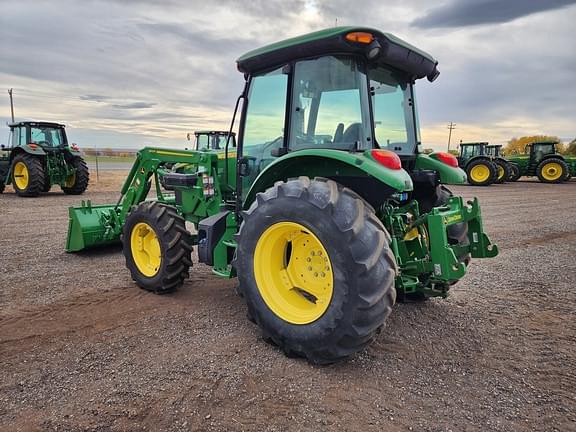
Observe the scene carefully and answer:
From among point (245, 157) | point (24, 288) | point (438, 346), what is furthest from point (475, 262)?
point (24, 288)

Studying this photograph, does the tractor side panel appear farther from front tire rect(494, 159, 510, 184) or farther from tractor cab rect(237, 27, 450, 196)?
front tire rect(494, 159, 510, 184)

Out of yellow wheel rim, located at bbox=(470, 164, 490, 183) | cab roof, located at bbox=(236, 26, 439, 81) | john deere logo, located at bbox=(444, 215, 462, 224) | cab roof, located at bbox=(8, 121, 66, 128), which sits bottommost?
john deere logo, located at bbox=(444, 215, 462, 224)

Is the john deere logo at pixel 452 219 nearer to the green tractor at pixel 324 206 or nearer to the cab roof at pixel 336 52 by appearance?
the green tractor at pixel 324 206

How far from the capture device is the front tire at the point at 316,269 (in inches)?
108

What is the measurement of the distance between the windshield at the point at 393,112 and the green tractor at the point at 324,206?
2cm

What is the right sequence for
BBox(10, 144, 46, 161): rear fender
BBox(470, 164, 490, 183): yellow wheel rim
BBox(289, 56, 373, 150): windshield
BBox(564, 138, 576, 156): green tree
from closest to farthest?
BBox(289, 56, 373, 150): windshield < BBox(10, 144, 46, 161): rear fender < BBox(470, 164, 490, 183): yellow wheel rim < BBox(564, 138, 576, 156): green tree

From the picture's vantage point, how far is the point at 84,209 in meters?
5.95

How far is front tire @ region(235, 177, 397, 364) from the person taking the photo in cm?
274

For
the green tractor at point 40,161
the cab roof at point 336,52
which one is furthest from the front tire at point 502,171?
the cab roof at point 336,52

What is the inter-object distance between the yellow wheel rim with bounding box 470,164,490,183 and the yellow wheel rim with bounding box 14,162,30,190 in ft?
63.0

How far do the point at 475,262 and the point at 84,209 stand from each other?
5514 millimetres

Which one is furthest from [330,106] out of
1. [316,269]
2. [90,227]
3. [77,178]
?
[77,178]

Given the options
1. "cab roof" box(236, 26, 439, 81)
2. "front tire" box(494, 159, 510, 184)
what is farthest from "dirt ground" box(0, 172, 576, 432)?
"front tire" box(494, 159, 510, 184)

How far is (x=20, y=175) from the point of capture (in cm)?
1352
